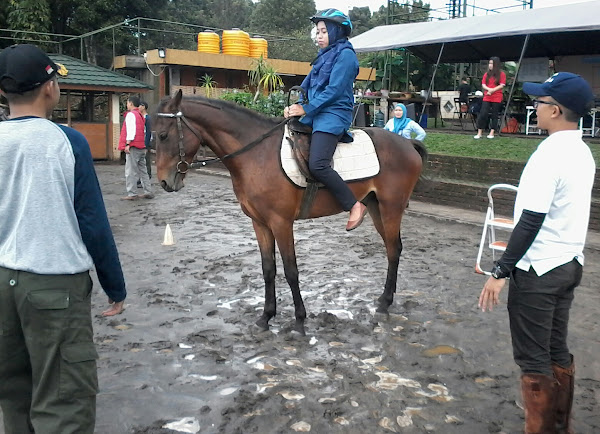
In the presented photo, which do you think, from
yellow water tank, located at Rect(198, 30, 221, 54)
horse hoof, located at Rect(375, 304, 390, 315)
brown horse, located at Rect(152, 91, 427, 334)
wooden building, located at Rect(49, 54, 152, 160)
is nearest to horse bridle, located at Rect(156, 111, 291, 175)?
brown horse, located at Rect(152, 91, 427, 334)

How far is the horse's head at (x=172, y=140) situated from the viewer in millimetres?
Result: 4914

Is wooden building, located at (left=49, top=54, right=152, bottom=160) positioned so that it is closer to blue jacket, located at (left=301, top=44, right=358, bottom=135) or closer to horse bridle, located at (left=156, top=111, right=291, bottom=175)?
horse bridle, located at (left=156, top=111, right=291, bottom=175)

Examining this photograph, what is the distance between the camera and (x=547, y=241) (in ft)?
9.43

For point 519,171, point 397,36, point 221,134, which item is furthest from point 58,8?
point 221,134

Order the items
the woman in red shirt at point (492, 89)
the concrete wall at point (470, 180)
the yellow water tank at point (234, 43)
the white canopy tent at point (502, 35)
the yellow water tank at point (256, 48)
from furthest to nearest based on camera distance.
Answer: the yellow water tank at point (256, 48), the yellow water tank at point (234, 43), the white canopy tent at point (502, 35), the woman in red shirt at point (492, 89), the concrete wall at point (470, 180)

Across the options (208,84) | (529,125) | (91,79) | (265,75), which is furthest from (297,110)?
(208,84)

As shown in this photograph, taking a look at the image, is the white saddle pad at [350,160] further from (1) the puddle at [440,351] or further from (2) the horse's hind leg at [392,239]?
(1) the puddle at [440,351]

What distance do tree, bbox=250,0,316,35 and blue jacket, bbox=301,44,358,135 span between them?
56618 millimetres

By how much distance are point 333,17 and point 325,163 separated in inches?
47.4

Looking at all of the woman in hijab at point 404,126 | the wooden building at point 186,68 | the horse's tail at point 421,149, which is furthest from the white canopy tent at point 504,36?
the horse's tail at point 421,149

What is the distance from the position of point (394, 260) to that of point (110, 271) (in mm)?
3626

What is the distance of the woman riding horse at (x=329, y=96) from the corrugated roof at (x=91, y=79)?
14464 mm

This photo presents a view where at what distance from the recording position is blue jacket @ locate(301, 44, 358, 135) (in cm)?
488

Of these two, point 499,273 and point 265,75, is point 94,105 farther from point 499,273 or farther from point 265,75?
point 499,273
